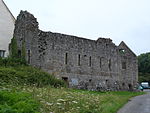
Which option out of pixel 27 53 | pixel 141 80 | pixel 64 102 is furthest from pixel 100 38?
pixel 141 80

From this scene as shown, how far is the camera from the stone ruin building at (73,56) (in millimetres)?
36219

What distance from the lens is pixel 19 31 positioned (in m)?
39.9

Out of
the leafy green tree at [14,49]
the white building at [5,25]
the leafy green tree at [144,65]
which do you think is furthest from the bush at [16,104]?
the leafy green tree at [144,65]

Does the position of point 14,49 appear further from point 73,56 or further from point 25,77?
point 25,77

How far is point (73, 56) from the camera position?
38562mm

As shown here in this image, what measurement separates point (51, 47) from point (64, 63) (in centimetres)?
278

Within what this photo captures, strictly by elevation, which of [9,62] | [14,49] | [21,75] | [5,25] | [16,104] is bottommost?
[16,104]

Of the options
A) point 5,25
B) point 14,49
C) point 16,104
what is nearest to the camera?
point 16,104

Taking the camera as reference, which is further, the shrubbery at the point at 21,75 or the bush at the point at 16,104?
the shrubbery at the point at 21,75

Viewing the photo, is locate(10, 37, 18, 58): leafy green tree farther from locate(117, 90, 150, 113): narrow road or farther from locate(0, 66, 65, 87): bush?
locate(117, 90, 150, 113): narrow road

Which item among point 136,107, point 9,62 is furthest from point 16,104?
point 9,62

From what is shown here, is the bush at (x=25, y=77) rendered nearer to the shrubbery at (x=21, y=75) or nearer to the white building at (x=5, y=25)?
the shrubbery at (x=21, y=75)

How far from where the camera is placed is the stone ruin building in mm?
36219

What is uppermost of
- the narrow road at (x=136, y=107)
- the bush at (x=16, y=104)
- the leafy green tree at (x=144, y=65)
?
the leafy green tree at (x=144, y=65)
